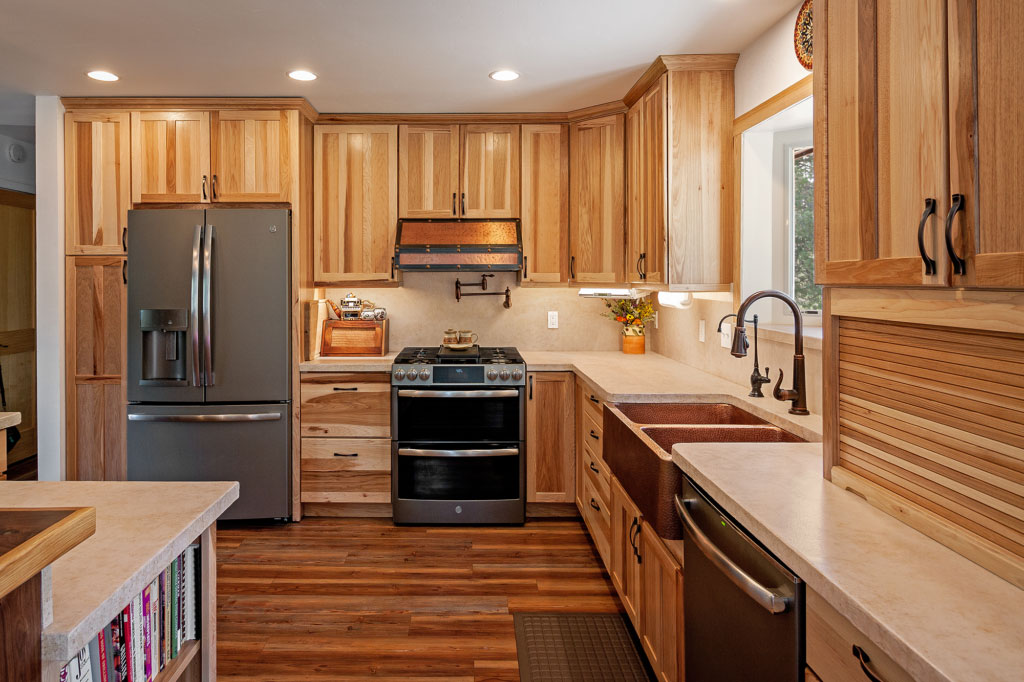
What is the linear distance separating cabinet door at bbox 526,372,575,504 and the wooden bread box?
102 centimetres

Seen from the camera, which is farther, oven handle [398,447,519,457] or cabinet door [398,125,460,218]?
cabinet door [398,125,460,218]

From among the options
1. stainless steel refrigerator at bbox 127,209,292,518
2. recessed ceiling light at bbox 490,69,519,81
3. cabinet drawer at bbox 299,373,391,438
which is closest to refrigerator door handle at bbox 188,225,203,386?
stainless steel refrigerator at bbox 127,209,292,518

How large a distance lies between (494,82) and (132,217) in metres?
2.09

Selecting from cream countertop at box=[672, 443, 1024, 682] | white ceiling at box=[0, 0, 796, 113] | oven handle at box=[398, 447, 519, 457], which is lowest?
oven handle at box=[398, 447, 519, 457]

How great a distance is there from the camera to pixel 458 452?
359cm

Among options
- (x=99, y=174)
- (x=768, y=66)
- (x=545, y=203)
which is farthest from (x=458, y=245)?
(x=99, y=174)

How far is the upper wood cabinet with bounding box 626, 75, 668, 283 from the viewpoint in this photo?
3.09 metres

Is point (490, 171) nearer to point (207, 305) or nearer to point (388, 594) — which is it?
point (207, 305)

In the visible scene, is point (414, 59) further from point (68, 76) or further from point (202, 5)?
point (68, 76)

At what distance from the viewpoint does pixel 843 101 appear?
1.37 metres

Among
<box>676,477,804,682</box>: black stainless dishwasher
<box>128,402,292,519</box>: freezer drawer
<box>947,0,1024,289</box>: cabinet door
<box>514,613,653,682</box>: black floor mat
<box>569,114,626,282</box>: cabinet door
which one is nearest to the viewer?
<box>947,0,1024,289</box>: cabinet door

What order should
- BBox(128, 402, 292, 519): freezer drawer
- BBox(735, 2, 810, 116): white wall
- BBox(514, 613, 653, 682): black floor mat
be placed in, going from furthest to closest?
1. BBox(128, 402, 292, 519): freezer drawer
2. BBox(735, 2, 810, 116): white wall
3. BBox(514, 613, 653, 682): black floor mat

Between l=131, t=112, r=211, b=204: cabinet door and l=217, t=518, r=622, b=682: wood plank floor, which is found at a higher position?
l=131, t=112, r=211, b=204: cabinet door

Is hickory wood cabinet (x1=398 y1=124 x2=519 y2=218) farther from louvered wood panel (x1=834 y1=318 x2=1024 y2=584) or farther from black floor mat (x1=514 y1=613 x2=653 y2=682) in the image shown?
louvered wood panel (x1=834 y1=318 x2=1024 y2=584)
